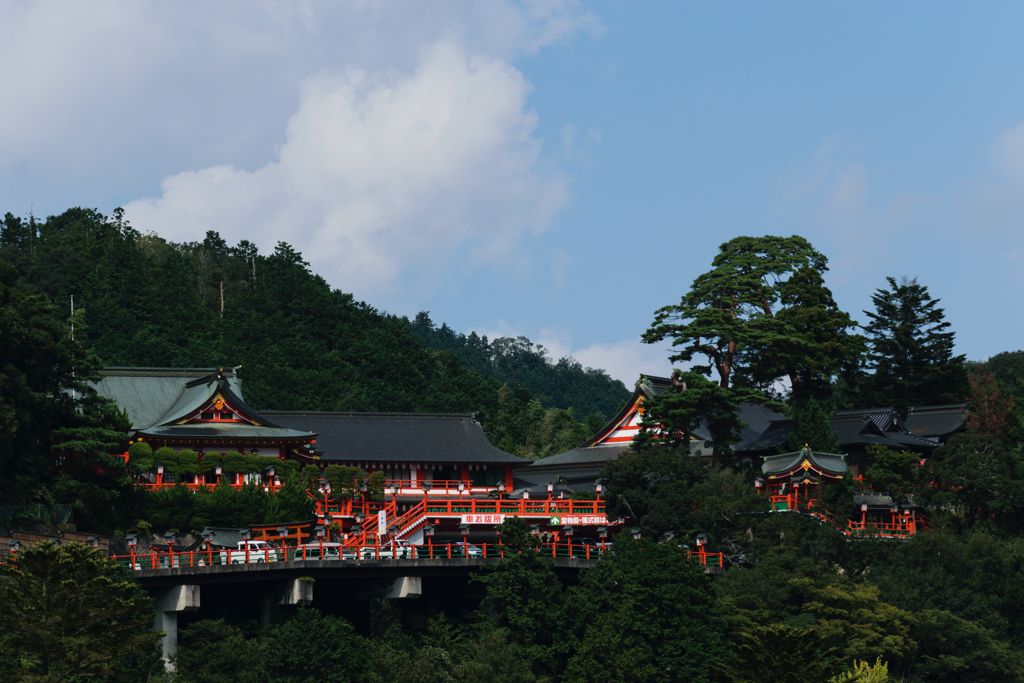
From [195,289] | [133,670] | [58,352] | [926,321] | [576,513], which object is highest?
[195,289]

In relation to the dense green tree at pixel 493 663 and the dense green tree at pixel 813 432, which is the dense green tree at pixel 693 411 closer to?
the dense green tree at pixel 813 432

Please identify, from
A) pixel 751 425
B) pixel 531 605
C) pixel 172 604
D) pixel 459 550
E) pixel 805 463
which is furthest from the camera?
pixel 751 425

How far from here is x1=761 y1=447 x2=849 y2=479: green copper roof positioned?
4859 cm

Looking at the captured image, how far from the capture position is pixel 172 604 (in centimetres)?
3625

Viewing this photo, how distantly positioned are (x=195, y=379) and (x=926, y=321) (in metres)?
40.4

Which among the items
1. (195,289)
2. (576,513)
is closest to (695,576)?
(576,513)

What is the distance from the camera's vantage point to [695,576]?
3762 centimetres

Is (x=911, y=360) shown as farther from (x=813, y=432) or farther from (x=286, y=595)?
(x=286, y=595)

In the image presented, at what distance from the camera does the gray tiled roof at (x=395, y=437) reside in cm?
5541

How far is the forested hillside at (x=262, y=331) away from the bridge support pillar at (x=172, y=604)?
37724 millimetres

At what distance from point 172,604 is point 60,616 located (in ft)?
30.6

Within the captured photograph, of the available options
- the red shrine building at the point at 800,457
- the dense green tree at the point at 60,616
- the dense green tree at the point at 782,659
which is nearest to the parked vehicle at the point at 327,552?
the dense green tree at the point at 60,616

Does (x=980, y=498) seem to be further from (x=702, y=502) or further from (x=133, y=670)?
(x=133, y=670)

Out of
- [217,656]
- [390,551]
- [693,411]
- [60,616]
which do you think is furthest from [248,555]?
[693,411]
